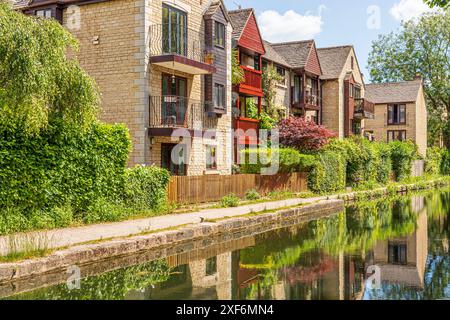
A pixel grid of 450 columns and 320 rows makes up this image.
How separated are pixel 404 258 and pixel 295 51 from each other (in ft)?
111

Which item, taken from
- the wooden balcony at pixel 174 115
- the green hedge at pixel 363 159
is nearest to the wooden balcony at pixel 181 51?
the wooden balcony at pixel 174 115

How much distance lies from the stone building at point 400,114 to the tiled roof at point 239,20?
3058 centimetres

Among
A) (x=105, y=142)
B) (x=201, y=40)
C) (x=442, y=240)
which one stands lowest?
(x=442, y=240)

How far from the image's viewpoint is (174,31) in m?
25.0

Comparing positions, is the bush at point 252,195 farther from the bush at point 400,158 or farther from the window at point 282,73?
the bush at point 400,158

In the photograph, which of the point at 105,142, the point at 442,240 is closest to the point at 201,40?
the point at 105,142

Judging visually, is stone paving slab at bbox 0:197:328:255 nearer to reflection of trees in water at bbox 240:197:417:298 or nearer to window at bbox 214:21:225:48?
reflection of trees in water at bbox 240:197:417:298

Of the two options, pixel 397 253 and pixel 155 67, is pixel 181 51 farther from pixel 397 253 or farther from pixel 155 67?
pixel 397 253

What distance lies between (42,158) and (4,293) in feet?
20.5

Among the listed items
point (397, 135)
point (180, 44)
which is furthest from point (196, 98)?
point (397, 135)

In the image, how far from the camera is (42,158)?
47.9ft

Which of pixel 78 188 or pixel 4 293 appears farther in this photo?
pixel 78 188

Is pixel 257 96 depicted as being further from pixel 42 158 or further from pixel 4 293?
pixel 4 293

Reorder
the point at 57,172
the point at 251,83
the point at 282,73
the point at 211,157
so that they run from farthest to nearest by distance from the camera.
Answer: the point at 282,73 < the point at 251,83 < the point at 211,157 < the point at 57,172
